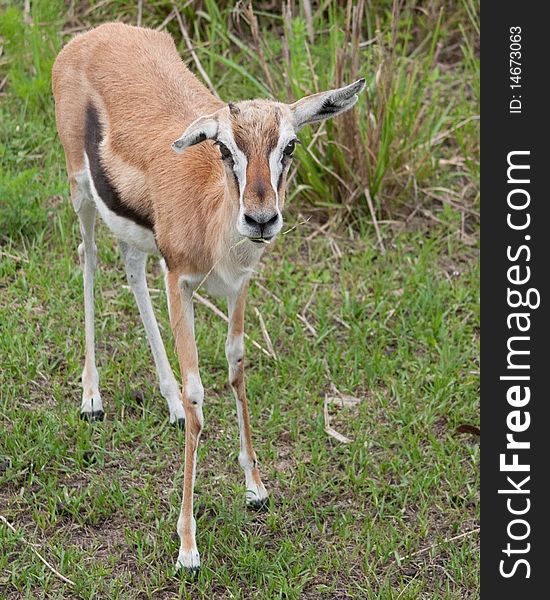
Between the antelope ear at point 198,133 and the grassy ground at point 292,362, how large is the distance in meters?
1.70

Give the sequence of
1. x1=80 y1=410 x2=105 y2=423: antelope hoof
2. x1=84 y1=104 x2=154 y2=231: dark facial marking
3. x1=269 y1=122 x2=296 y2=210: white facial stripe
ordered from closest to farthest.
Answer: x1=269 y1=122 x2=296 y2=210: white facial stripe < x1=84 y1=104 x2=154 y2=231: dark facial marking < x1=80 y1=410 x2=105 y2=423: antelope hoof

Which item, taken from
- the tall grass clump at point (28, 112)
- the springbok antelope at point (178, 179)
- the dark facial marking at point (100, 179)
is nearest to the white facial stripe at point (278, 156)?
the springbok antelope at point (178, 179)

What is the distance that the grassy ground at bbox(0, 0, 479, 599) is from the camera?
4531mm

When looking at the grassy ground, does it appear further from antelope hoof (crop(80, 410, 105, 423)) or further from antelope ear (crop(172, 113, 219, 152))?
antelope ear (crop(172, 113, 219, 152))

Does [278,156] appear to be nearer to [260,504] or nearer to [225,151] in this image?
[225,151]

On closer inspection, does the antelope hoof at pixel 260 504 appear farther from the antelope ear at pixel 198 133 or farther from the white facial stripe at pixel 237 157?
the antelope ear at pixel 198 133

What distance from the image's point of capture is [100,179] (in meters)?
4.91

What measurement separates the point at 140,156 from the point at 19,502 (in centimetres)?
161

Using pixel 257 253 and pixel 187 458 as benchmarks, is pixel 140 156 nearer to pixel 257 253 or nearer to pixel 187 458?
pixel 257 253

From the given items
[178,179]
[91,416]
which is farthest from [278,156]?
[91,416]

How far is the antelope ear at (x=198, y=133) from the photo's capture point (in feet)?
12.7

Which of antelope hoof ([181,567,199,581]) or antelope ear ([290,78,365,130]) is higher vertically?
antelope ear ([290,78,365,130])

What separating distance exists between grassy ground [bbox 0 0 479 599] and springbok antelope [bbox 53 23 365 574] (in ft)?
0.81

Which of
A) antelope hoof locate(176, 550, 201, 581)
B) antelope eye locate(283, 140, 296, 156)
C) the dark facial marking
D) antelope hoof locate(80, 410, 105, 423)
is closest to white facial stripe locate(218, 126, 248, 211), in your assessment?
antelope eye locate(283, 140, 296, 156)
